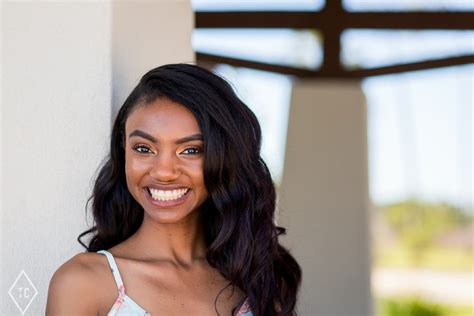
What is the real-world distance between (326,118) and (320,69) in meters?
0.48

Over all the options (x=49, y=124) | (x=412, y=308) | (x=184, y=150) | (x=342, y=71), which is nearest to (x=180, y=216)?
(x=184, y=150)

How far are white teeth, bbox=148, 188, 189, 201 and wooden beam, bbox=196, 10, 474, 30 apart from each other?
4.69m

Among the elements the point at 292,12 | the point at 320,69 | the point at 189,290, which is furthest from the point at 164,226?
the point at 320,69

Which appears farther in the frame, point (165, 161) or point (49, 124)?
point (49, 124)

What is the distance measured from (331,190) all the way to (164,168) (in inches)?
257

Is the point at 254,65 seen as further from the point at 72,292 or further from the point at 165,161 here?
the point at 72,292

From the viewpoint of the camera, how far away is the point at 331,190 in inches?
Answer: 348

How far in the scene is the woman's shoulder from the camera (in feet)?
7.64

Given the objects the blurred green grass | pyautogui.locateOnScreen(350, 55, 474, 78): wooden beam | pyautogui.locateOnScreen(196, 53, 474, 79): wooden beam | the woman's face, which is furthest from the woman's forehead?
the blurred green grass

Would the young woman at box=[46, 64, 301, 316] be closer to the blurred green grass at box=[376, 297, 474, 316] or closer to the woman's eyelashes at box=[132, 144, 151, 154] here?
the woman's eyelashes at box=[132, 144, 151, 154]

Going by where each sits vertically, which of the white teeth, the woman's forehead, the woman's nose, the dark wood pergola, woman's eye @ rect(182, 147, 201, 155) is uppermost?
the dark wood pergola

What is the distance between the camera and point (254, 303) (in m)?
2.59

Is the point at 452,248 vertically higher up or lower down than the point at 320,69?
lower down

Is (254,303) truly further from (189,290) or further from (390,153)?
(390,153)
